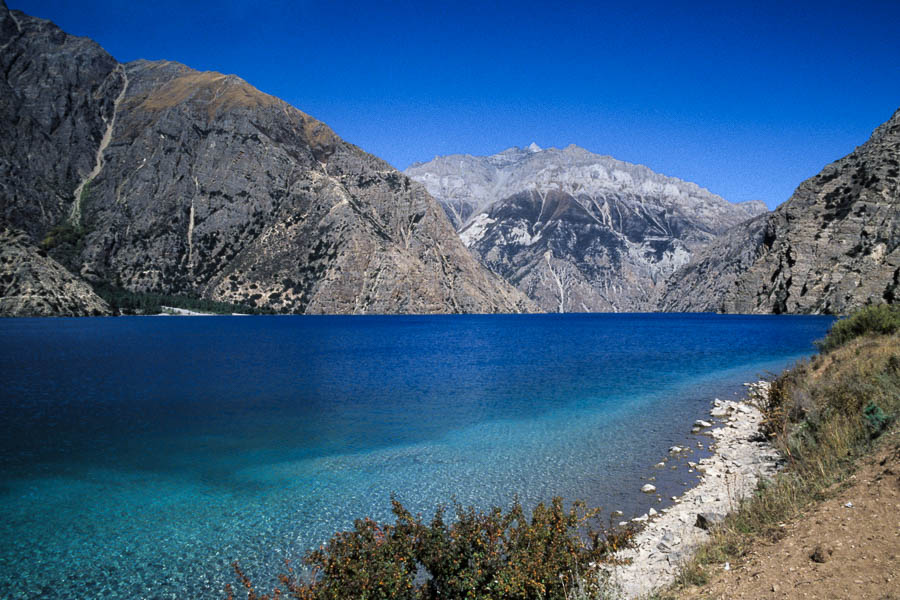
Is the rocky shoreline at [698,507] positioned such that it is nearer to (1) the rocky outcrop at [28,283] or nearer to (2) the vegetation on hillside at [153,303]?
(1) the rocky outcrop at [28,283]

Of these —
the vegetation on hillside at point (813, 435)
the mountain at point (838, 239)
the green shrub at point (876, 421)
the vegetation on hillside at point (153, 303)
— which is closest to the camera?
the vegetation on hillside at point (813, 435)

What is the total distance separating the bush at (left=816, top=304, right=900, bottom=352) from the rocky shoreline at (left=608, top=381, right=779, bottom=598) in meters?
10.4

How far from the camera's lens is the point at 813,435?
46.7 ft

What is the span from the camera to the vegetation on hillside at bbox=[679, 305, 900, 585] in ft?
27.2

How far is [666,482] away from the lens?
53.7 feet

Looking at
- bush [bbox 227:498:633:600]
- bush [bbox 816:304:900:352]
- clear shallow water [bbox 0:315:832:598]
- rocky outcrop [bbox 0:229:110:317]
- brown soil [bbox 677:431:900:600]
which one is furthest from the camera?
rocky outcrop [bbox 0:229:110:317]

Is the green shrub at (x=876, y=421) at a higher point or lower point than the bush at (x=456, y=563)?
higher

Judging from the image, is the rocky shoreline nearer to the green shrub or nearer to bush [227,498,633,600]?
bush [227,498,633,600]

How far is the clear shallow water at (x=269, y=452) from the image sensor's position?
12852mm

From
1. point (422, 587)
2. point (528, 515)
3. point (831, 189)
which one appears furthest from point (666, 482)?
point (831, 189)

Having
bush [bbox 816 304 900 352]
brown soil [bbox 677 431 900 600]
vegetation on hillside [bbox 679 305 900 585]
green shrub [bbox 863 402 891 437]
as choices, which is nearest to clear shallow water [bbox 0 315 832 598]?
vegetation on hillside [bbox 679 305 900 585]

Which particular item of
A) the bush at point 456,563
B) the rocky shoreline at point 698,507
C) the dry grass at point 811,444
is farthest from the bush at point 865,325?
the bush at point 456,563

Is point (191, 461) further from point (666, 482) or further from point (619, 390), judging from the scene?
point (619, 390)

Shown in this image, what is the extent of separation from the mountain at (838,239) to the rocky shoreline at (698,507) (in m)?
117
